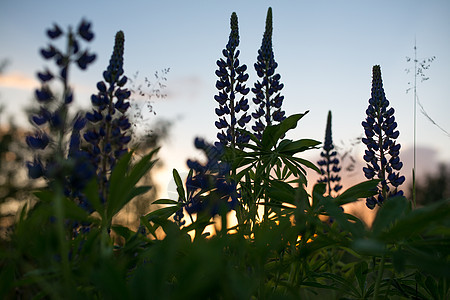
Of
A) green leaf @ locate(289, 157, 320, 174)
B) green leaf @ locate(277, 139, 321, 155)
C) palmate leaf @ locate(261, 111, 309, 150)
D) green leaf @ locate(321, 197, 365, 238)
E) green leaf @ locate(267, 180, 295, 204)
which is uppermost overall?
palmate leaf @ locate(261, 111, 309, 150)

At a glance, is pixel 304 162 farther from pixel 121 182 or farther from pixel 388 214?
pixel 121 182

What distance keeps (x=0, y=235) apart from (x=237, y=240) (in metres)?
0.87

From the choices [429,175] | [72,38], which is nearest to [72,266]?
[72,38]

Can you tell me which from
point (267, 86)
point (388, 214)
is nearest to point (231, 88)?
point (267, 86)

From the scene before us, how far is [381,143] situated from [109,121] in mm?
1598

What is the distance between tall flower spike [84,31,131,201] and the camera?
4.53 feet

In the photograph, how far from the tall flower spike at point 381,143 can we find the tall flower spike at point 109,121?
1.41m

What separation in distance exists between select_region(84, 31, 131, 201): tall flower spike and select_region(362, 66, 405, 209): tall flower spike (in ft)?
4.64

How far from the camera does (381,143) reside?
2301mm

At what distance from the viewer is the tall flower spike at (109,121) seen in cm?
138

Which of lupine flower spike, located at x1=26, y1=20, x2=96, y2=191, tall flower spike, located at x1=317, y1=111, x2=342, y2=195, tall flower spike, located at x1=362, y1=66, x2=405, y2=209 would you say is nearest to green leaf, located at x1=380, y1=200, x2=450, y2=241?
lupine flower spike, located at x1=26, y1=20, x2=96, y2=191

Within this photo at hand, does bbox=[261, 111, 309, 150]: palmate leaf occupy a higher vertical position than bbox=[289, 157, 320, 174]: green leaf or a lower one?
higher

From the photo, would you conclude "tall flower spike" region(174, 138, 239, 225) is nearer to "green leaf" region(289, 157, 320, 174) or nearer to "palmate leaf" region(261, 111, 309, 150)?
"palmate leaf" region(261, 111, 309, 150)

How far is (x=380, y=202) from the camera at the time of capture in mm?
2092
